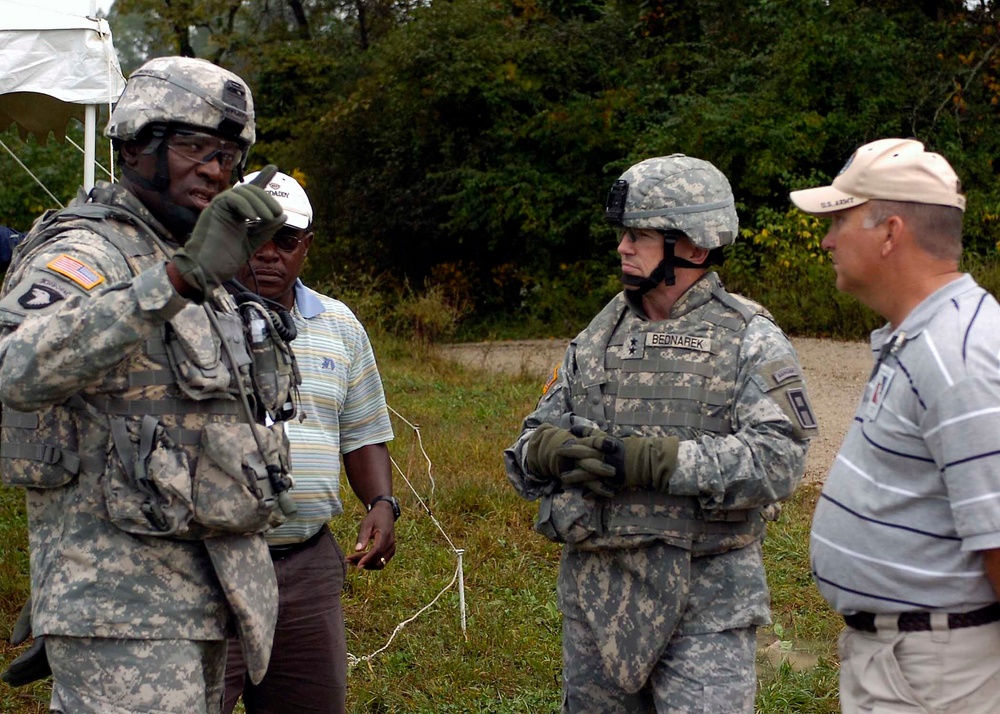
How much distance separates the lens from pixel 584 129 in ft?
56.4

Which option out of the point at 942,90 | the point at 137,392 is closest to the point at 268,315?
the point at 137,392

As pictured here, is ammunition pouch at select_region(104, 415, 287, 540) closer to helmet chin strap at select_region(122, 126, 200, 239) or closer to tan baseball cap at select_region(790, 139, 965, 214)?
helmet chin strap at select_region(122, 126, 200, 239)

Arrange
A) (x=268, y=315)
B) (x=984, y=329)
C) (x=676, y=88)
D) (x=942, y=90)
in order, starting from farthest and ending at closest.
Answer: (x=676, y=88) → (x=942, y=90) → (x=268, y=315) → (x=984, y=329)

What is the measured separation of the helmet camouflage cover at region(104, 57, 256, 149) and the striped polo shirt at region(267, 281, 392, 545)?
2.86ft

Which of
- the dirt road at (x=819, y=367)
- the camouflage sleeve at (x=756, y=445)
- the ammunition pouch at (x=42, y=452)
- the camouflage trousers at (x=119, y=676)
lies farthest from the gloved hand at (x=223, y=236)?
the dirt road at (x=819, y=367)

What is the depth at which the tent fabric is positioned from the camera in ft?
21.8

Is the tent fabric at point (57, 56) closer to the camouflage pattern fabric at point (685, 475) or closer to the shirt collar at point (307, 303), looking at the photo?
the shirt collar at point (307, 303)

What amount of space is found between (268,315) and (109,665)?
2.78ft

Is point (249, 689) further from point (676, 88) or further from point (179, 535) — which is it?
point (676, 88)

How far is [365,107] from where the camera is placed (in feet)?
62.3

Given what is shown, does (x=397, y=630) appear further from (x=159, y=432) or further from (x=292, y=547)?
(x=159, y=432)

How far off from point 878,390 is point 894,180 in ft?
1.42

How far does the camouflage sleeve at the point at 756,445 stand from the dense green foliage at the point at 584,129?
10384 millimetres

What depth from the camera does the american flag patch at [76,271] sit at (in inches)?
94.0
